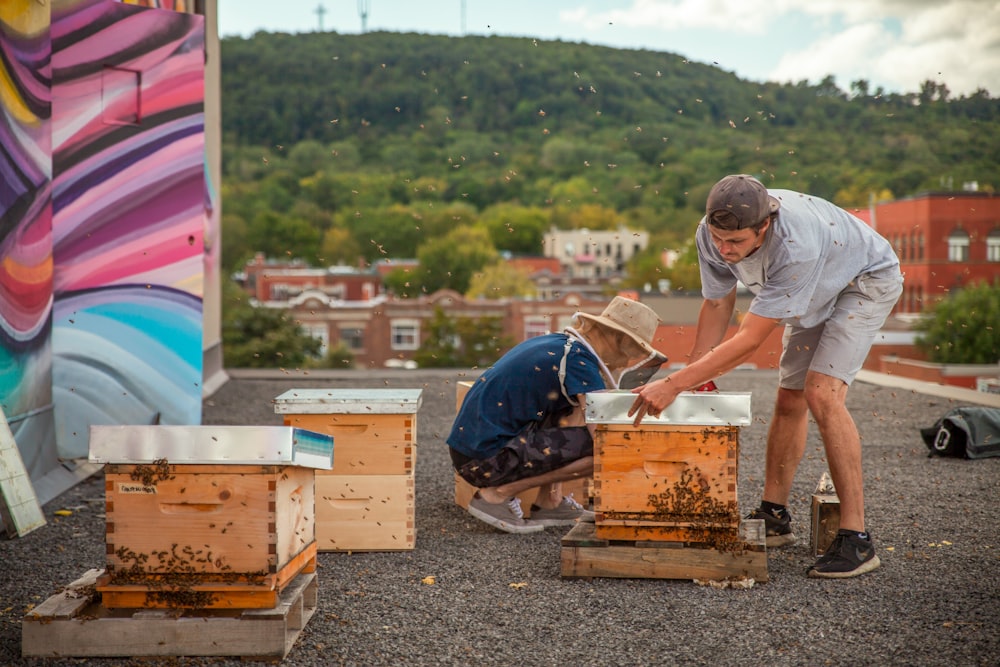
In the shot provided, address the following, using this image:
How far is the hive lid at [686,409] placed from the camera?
11.6ft

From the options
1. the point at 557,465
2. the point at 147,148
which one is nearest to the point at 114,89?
the point at 147,148

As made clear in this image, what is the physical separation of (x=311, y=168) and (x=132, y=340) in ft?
165

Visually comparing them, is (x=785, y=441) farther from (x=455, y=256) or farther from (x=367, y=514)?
(x=455, y=256)

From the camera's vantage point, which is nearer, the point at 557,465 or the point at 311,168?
the point at 557,465

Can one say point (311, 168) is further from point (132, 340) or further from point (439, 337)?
point (132, 340)

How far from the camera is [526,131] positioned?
153 ft

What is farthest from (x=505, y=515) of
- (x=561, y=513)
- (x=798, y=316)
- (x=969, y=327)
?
(x=969, y=327)

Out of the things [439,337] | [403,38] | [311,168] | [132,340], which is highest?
[403,38]

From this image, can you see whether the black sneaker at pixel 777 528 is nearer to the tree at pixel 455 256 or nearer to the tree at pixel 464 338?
the tree at pixel 464 338

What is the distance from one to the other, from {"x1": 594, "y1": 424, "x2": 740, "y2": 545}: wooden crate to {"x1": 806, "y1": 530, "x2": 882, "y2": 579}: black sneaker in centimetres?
46

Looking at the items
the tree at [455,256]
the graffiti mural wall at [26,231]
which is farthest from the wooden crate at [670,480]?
the tree at [455,256]

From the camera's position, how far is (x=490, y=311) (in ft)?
209

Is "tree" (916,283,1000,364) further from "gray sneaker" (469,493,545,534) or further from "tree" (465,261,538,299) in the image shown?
"gray sneaker" (469,493,545,534)

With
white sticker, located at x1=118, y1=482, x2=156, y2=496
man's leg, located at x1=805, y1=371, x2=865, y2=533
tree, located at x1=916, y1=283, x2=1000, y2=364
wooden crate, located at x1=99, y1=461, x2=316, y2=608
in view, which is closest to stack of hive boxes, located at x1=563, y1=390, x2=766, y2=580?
man's leg, located at x1=805, y1=371, x2=865, y2=533
